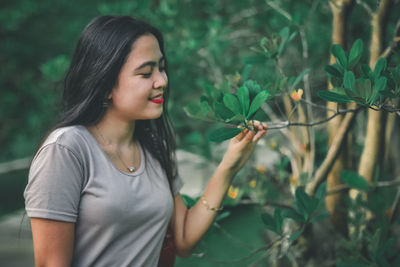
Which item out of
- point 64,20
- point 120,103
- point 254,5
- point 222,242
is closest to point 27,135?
point 64,20

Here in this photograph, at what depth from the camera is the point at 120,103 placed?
132cm

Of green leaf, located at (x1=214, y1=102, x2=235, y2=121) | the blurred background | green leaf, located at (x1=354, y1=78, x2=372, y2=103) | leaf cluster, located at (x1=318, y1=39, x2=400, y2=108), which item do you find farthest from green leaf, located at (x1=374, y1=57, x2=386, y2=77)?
green leaf, located at (x1=214, y1=102, x2=235, y2=121)

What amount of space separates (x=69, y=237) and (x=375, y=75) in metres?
0.99

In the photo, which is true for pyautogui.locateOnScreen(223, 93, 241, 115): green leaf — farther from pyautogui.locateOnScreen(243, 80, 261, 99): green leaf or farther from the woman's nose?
the woman's nose

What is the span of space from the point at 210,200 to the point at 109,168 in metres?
0.42

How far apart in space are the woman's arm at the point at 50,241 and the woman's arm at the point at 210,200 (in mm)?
500

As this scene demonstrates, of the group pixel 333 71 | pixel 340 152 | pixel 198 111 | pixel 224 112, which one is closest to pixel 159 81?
pixel 198 111

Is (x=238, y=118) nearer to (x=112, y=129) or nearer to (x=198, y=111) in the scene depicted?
(x=198, y=111)

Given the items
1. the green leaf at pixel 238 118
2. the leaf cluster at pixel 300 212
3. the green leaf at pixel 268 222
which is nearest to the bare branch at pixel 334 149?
the leaf cluster at pixel 300 212

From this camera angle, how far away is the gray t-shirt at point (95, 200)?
3.71ft

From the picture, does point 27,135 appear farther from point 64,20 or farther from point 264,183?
point 264,183

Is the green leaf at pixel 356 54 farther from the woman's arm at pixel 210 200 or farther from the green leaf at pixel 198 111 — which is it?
the green leaf at pixel 198 111

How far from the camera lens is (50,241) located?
113cm

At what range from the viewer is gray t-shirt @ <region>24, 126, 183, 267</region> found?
1131 mm
